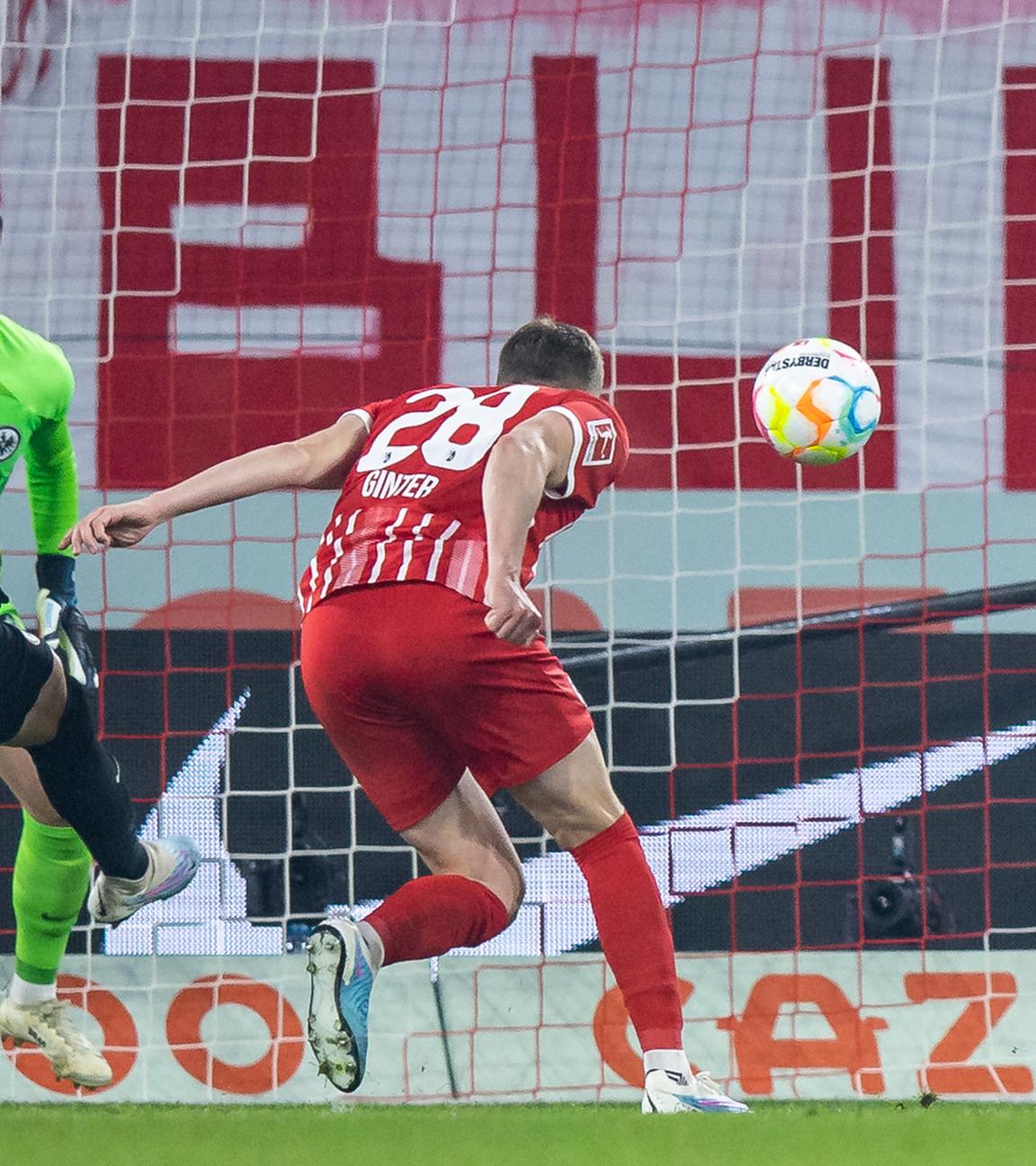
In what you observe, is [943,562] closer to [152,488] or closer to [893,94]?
[893,94]

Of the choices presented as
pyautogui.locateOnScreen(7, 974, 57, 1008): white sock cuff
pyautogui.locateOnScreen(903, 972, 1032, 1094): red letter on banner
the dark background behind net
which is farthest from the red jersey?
pyautogui.locateOnScreen(903, 972, 1032, 1094): red letter on banner

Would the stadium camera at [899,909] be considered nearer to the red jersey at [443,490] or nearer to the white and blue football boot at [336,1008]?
the red jersey at [443,490]

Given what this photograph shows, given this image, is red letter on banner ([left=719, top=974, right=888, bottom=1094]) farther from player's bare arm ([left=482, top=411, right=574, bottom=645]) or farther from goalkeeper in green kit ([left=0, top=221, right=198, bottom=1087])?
player's bare arm ([left=482, top=411, right=574, bottom=645])

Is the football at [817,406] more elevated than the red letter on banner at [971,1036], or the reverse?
the football at [817,406]

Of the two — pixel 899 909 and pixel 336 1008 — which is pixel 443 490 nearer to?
pixel 336 1008

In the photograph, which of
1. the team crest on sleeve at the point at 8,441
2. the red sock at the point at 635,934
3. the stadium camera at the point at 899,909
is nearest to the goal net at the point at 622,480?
the stadium camera at the point at 899,909

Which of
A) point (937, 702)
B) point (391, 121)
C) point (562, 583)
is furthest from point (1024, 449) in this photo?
point (391, 121)

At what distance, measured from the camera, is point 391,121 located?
6.07 meters

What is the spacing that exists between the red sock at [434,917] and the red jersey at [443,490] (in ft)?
1.83

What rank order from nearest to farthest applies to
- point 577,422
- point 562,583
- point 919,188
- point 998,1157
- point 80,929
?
point 998,1157 → point 577,422 → point 80,929 → point 562,583 → point 919,188

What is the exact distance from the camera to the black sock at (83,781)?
13.5 feet

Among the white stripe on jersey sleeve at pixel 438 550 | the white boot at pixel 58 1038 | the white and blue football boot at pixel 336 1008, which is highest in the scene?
the white stripe on jersey sleeve at pixel 438 550

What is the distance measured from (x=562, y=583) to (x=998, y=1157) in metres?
→ 3.04

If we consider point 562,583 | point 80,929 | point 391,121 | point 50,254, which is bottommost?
point 80,929
